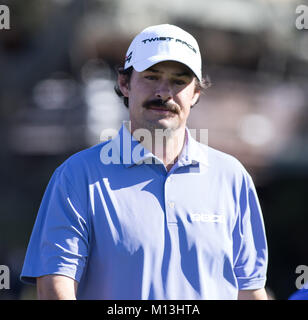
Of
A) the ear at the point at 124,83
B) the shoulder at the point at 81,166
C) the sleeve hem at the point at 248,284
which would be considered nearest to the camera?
the shoulder at the point at 81,166

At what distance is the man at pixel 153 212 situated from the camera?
113 inches

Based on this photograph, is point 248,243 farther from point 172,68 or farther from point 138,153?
point 172,68

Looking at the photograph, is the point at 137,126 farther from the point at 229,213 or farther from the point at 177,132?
the point at 229,213

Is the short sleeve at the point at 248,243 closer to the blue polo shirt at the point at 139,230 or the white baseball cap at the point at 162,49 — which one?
the blue polo shirt at the point at 139,230

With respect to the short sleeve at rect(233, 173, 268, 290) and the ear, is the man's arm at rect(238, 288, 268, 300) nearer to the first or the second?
the short sleeve at rect(233, 173, 268, 290)

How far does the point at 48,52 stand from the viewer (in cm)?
1166

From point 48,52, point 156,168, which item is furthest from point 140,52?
point 48,52

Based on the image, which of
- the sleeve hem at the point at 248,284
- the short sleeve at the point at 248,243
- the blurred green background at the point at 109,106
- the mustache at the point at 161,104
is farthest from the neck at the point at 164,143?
the blurred green background at the point at 109,106

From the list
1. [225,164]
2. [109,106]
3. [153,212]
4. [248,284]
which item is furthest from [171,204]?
[109,106]

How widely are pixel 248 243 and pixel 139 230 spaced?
0.56 metres

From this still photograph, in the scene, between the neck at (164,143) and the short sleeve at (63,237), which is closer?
the short sleeve at (63,237)

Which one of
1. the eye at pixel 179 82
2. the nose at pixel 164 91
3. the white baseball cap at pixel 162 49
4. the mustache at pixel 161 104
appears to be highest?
the white baseball cap at pixel 162 49

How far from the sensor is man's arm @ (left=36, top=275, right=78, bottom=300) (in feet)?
9.22

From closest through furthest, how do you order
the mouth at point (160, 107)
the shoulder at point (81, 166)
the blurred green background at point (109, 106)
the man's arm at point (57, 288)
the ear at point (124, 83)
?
1. the man's arm at point (57, 288)
2. the shoulder at point (81, 166)
3. the mouth at point (160, 107)
4. the ear at point (124, 83)
5. the blurred green background at point (109, 106)
